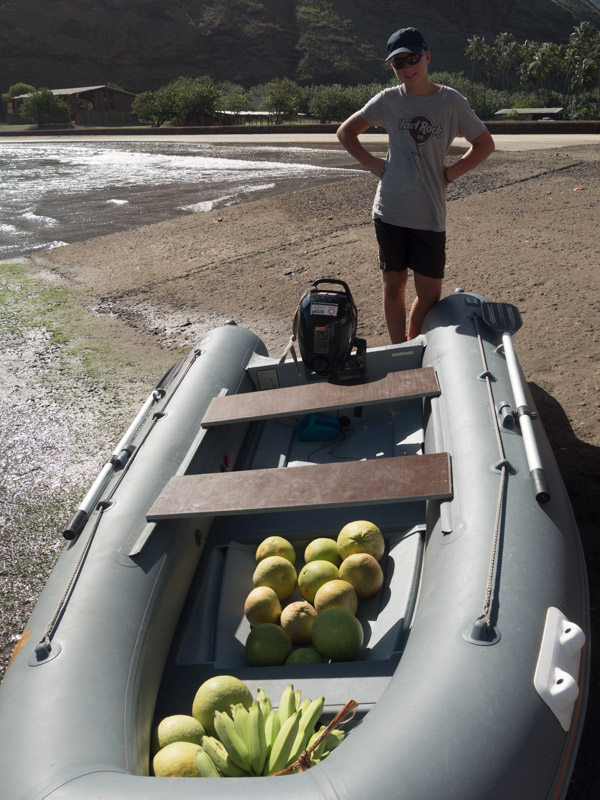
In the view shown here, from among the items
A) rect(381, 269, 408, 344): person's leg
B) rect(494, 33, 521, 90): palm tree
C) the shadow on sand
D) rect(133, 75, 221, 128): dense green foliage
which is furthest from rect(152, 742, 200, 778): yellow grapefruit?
rect(494, 33, 521, 90): palm tree

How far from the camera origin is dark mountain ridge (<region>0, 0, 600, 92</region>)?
75969 mm

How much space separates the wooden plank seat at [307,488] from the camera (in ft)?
8.39

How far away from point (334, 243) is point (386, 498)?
21.4 ft

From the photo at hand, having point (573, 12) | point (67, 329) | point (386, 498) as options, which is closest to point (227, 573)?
point (386, 498)

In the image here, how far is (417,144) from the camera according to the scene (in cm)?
376

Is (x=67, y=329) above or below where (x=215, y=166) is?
below

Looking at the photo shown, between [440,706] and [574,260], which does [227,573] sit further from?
[574,260]

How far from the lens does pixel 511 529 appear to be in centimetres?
224

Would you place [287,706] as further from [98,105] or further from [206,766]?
[98,105]

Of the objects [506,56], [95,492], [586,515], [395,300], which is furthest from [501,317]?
[506,56]

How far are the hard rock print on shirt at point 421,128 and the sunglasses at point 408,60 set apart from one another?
0.90ft

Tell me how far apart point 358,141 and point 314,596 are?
2800 mm

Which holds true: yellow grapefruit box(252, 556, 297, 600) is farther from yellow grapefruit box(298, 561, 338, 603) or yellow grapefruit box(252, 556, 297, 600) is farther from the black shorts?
the black shorts

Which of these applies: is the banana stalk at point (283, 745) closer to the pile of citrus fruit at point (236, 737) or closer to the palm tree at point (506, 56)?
the pile of citrus fruit at point (236, 737)
